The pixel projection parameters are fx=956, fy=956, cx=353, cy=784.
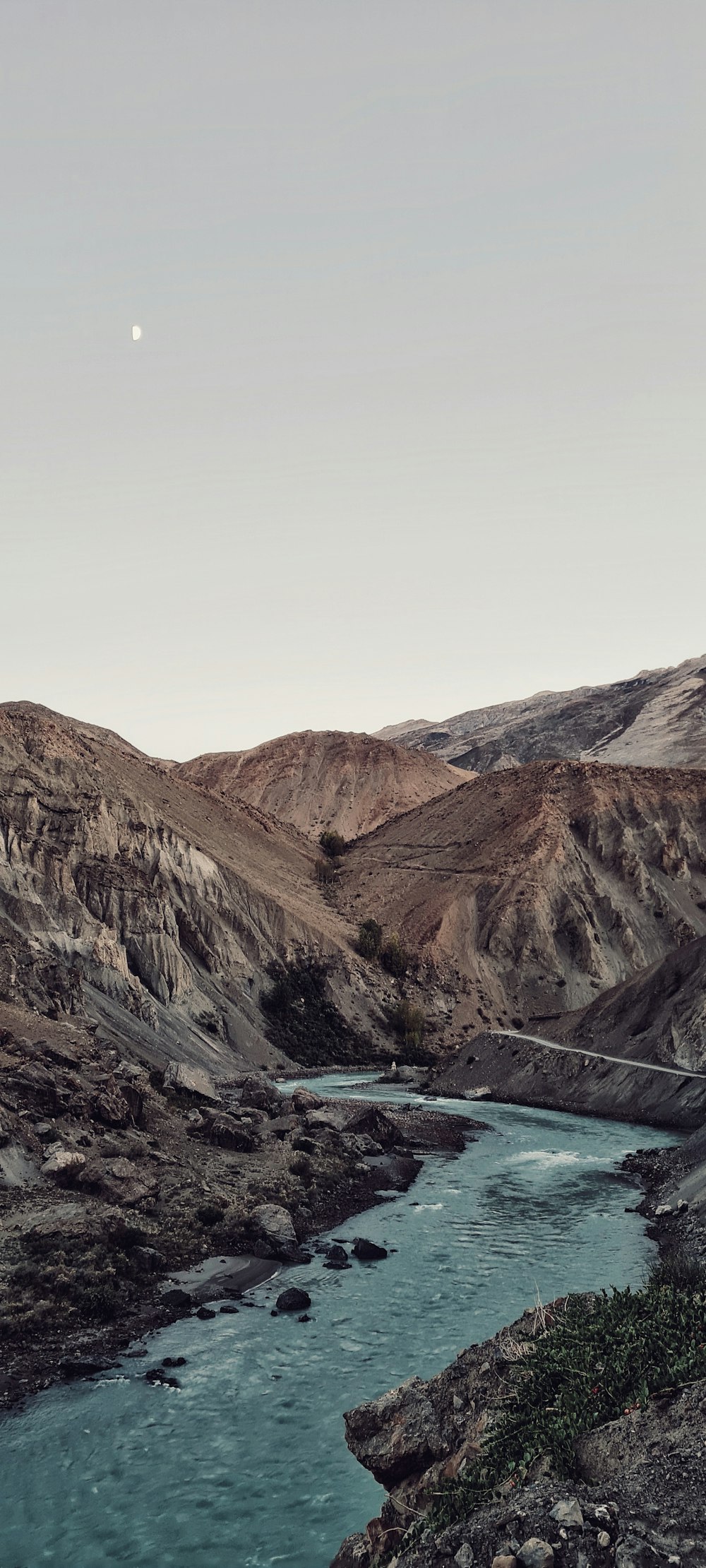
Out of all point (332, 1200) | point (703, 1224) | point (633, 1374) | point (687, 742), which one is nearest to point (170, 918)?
point (332, 1200)

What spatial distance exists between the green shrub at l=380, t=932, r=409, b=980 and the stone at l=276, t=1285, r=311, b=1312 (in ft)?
185

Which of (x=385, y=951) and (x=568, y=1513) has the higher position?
(x=568, y=1513)

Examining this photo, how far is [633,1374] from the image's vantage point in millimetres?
10133

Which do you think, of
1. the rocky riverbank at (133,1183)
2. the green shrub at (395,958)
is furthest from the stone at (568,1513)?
the green shrub at (395,958)

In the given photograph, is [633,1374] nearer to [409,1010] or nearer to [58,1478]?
[58,1478]

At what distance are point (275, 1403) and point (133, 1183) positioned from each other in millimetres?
10498

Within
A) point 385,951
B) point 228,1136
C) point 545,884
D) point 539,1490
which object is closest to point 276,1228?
point 228,1136

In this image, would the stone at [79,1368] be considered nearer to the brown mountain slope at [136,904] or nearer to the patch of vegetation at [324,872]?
the brown mountain slope at [136,904]

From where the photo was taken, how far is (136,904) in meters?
64.8

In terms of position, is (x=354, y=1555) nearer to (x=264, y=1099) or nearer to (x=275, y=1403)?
(x=275, y=1403)

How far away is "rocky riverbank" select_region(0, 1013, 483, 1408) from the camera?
20.4 metres

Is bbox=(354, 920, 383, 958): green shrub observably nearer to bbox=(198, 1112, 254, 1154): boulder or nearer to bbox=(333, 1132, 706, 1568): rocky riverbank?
bbox=(198, 1112, 254, 1154): boulder

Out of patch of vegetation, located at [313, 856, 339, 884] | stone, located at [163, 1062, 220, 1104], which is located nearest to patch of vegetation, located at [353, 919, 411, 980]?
patch of vegetation, located at [313, 856, 339, 884]

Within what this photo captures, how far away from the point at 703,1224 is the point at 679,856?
66397 millimetres
